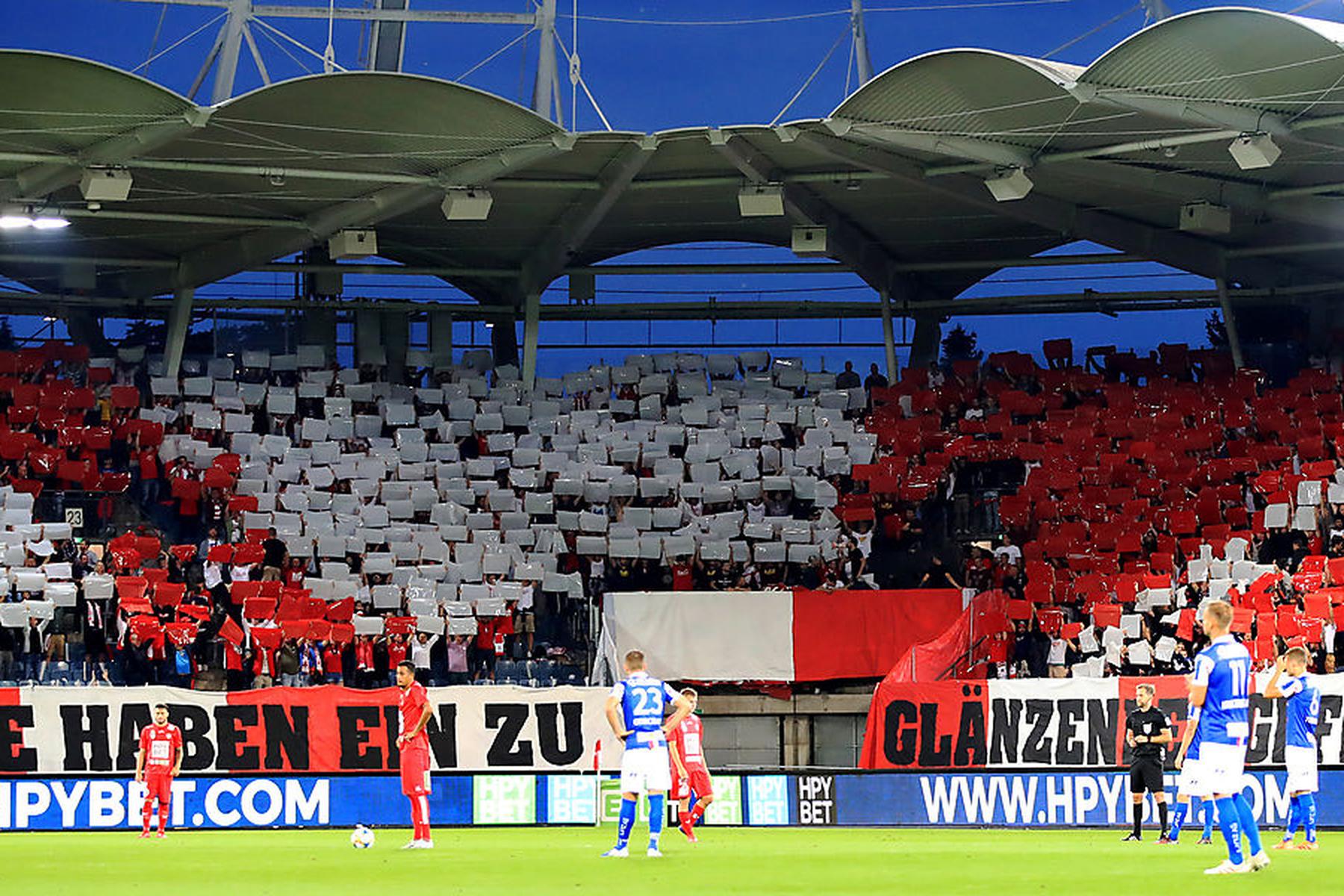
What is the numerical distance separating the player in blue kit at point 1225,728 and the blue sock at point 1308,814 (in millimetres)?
4401

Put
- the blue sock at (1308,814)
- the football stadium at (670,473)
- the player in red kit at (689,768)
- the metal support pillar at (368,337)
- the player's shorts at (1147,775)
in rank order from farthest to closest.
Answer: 1. the metal support pillar at (368,337)
2. the football stadium at (670,473)
3. the player in red kit at (689,768)
4. the player's shorts at (1147,775)
5. the blue sock at (1308,814)

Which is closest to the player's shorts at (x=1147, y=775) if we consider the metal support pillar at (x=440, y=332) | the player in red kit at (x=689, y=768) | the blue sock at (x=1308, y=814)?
the blue sock at (x=1308, y=814)

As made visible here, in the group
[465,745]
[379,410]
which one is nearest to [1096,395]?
[379,410]

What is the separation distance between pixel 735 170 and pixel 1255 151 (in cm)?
955

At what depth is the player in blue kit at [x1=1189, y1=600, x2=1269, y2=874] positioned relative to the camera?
38.1 feet

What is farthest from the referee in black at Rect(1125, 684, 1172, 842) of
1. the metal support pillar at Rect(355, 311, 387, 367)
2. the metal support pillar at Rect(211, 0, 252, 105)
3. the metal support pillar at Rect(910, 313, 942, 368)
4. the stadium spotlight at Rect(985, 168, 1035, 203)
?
the metal support pillar at Rect(355, 311, 387, 367)

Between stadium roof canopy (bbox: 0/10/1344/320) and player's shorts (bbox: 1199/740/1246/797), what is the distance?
42.8 feet

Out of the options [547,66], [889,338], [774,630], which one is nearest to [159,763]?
[774,630]

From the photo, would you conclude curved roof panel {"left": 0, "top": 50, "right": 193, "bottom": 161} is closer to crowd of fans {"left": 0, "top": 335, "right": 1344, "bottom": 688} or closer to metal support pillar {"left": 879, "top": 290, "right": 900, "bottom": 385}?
crowd of fans {"left": 0, "top": 335, "right": 1344, "bottom": 688}

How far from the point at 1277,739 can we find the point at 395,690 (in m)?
11.0

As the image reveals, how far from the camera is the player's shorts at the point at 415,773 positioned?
666 inches

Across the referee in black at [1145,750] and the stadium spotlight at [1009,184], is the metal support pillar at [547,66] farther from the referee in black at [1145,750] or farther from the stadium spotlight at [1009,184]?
the referee in black at [1145,750]

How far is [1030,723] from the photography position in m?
24.0

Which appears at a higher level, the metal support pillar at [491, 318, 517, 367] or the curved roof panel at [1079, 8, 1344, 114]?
the curved roof panel at [1079, 8, 1344, 114]
